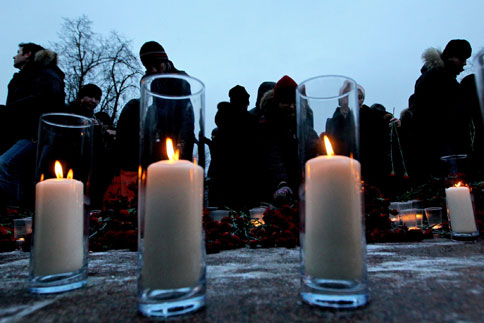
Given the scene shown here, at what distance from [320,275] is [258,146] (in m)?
3.16

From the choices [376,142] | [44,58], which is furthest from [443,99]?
[44,58]

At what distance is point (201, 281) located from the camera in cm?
67

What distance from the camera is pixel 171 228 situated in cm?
66

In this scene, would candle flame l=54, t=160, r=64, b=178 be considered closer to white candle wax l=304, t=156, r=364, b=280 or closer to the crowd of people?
white candle wax l=304, t=156, r=364, b=280

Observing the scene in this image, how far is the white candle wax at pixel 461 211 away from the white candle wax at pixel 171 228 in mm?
1979

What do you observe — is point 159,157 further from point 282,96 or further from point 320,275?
point 282,96

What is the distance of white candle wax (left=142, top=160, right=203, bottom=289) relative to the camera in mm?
650

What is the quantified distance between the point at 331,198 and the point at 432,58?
14.3 ft

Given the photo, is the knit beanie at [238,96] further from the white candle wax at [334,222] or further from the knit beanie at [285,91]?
the white candle wax at [334,222]

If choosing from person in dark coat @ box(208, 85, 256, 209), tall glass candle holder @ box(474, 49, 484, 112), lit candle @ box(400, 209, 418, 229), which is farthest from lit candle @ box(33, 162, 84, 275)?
person in dark coat @ box(208, 85, 256, 209)

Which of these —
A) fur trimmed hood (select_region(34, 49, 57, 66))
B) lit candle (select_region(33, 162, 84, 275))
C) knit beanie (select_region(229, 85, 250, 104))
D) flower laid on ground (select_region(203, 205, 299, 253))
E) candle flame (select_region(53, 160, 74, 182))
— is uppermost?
fur trimmed hood (select_region(34, 49, 57, 66))

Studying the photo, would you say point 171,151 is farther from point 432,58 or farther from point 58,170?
point 432,58

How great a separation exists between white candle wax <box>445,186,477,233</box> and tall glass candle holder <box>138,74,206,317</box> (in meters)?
1.96

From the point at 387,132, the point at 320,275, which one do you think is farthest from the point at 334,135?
the point at 387,132
